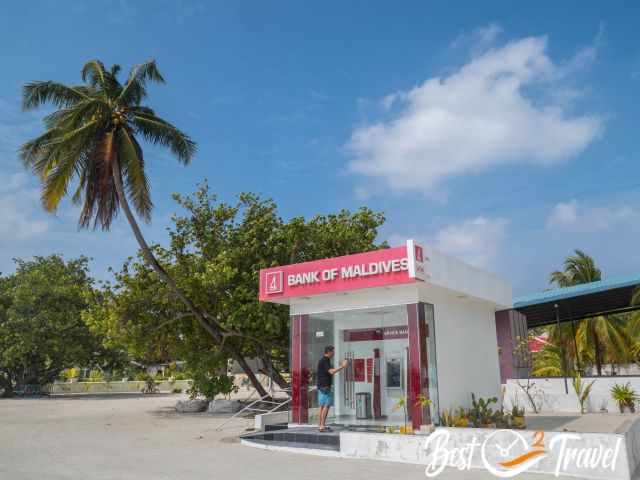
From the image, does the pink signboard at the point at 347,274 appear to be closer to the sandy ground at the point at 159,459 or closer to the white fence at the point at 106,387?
the sandy ground at the point at 159,459

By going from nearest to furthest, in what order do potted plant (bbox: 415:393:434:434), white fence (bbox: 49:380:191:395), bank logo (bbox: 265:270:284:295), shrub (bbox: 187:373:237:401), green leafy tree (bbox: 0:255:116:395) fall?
potted plant (bbox: 415:393:434:434), bank logo (bbox: 265:270:284:295), shrub (bbox: 187:373:237:401), green leafy tree (bbox: 0:255:116:395), white fence (bbox: 49:380:191:395)

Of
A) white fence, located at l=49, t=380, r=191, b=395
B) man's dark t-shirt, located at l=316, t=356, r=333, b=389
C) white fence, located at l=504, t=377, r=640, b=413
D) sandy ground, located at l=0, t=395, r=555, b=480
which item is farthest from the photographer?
white fence, located at l=49, t=380, r=191, b=395

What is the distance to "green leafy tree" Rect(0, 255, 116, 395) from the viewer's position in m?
34.0

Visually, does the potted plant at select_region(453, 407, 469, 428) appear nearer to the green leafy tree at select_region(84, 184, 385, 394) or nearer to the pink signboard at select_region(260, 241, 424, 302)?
the pink signboard at select_region(260, 241, 424, 302)

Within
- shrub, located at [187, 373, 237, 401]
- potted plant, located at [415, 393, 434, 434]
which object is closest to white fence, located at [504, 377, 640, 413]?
potted plant, located at [415, 393, 434, 434]

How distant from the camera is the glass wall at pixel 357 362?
40.5 ft

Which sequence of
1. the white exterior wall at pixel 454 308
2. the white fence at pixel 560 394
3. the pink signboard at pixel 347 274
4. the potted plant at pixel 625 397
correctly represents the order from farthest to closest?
the white fence at pixel 560 394 → the potted plant at pixel 625 397 → the white exterior wall at pixel 454 308 → the pink signboard at pixel 347 274

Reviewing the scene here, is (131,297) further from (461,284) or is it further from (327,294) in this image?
(461,284)

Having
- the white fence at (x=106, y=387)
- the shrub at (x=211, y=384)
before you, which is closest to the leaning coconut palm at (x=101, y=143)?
the shrub at (x=211, y=384)

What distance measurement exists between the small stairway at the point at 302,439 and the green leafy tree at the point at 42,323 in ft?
82.1

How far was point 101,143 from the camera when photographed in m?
17.8

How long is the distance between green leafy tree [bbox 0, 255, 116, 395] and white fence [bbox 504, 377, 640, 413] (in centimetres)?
2587

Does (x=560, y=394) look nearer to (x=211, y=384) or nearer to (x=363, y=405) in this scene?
(x=363, y=405)

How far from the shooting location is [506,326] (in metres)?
19.1
